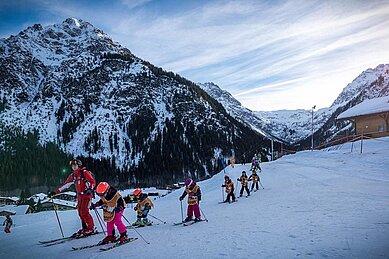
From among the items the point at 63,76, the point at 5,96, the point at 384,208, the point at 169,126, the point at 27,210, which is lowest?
the point at 27,210

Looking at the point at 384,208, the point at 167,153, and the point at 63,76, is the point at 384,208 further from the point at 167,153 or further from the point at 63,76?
the point at 63,76

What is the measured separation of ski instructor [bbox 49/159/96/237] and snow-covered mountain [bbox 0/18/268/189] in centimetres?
10101

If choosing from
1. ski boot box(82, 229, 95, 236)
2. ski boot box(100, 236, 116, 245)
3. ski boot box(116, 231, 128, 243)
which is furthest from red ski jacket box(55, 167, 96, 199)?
ski boot box(116, 231, 128, 243)

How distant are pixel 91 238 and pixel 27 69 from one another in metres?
172

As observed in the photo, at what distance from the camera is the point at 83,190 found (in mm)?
8656

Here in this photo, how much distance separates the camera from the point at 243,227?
8.46 metres

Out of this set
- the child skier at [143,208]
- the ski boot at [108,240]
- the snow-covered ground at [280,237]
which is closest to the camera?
the snow-covered ground at [280,237]

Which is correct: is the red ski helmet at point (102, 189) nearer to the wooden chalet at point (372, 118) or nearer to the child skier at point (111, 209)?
the child skier at point (111, 209)

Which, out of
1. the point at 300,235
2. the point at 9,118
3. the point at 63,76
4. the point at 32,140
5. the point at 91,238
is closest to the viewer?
the point at 300,235

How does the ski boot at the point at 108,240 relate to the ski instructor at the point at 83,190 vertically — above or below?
A: below

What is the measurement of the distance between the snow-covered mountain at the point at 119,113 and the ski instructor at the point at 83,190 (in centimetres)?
10101

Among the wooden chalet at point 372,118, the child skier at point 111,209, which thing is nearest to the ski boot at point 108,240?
the child skier at point 111,209

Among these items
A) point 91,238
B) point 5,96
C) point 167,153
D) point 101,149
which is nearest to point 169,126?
point 167,153

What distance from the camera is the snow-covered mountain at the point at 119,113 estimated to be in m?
116
